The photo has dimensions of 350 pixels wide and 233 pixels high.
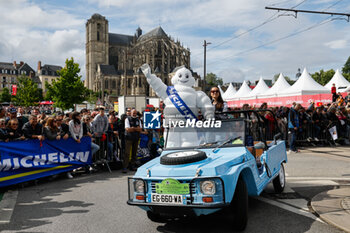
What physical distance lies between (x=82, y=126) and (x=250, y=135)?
607 cm

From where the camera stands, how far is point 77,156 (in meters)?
9.51

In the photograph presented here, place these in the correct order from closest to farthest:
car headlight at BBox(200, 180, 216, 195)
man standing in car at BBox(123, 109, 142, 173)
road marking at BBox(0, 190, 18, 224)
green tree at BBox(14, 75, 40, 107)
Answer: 1. car headlight at BBox(200, 180, 216, 195)
2. road marking at BBox(0, 190, 18, 224)
3. man standing in car at BBox(123, 109, 142, 173)
4. green tree at BBox(14, 75, 40, 107)

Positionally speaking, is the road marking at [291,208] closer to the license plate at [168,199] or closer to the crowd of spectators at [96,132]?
the license plate at [168,199]

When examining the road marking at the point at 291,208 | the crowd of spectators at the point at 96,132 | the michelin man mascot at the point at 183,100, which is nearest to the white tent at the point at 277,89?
the crowd of spectators at the point at 96,132

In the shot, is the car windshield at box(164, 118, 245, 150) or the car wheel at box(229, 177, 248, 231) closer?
the car wheel at box(229, 177, 248, 231)

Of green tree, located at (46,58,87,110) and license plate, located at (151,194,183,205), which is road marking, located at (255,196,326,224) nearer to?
license plate, located at (151,194,183,205)

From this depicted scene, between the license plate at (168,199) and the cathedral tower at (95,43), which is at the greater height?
the cathedral tower at (95,43)

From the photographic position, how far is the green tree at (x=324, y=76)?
92662 millimetres

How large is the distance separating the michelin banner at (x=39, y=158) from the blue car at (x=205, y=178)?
15.6 feet

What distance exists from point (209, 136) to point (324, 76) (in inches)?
3916

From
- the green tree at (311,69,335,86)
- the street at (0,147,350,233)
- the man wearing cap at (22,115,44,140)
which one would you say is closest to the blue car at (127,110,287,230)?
the street at (0,147,350,233)

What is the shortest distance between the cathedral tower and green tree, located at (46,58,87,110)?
66602mm

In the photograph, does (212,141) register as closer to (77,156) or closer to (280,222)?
(280,222)

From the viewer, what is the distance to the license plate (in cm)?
405
